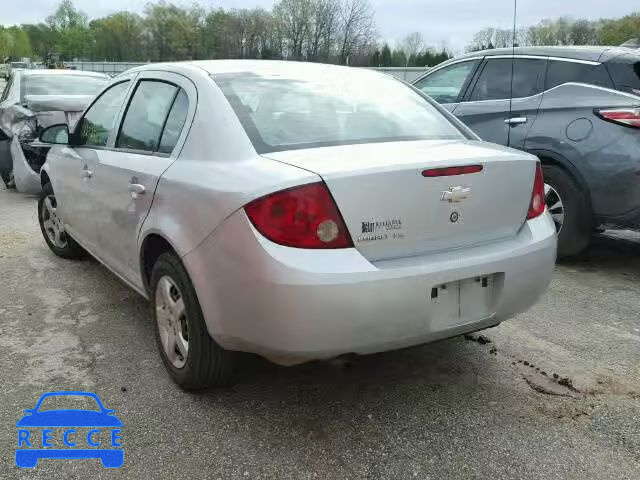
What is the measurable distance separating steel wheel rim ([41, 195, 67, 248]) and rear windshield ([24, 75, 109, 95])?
13.7ft

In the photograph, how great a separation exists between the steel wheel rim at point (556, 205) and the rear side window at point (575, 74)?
89 centimetres

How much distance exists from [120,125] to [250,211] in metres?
1.76

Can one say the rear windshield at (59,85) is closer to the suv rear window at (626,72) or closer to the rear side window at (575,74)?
the rear side window at (575,74)

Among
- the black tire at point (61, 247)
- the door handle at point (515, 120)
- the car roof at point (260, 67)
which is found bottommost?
the black tire at point (61, 247)

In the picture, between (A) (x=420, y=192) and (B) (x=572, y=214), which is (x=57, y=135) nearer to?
(A) (x=420, y=192)

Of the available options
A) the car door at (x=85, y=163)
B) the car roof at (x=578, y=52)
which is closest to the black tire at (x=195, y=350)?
the car door at (x=85, y=163)

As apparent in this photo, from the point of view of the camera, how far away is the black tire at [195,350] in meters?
2.76

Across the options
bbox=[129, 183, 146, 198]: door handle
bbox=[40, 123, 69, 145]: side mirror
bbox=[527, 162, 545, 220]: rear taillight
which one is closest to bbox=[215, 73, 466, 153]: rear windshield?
bbox=[527, 162, 545, 220]: rear taillight

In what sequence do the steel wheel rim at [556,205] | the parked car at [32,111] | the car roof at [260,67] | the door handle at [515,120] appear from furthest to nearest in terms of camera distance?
1. the parked car at [32,111]
2. the door handle at [515,120]
3. the steel wheel rim at [556,205]
4. the car roof at [260,67]

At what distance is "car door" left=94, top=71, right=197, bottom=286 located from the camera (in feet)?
10.2

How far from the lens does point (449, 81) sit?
20.7 feet

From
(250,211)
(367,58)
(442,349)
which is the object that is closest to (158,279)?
(250,211)

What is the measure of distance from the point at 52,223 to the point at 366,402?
3.53 m

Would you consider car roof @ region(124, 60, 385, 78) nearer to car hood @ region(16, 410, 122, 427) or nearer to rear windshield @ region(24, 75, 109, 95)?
car hood @ region(16, 410, 122, 427)
